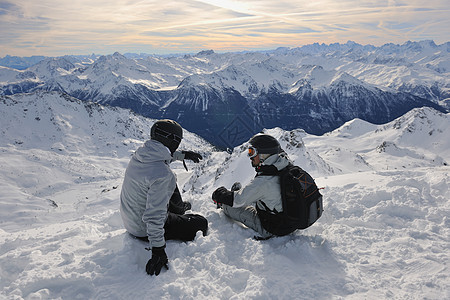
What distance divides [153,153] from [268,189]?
2.58 meters

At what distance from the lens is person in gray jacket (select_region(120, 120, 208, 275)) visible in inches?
191

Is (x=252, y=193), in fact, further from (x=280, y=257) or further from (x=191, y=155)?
(x=191, y=155)

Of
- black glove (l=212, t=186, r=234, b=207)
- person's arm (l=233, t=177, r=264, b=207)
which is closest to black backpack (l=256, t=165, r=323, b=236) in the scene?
person's arm (l=233, t=177, r=264, b=207)

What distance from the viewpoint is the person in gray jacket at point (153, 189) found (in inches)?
→ 191

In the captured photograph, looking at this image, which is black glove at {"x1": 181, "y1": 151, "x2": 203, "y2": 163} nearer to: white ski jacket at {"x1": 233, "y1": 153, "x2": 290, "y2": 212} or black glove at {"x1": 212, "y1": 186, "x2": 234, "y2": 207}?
black glove at {"x1": 212, "y1": 186, "x2": 234, "y2": 207}

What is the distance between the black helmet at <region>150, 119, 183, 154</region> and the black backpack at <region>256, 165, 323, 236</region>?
Result: 2.10 m

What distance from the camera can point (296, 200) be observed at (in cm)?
553

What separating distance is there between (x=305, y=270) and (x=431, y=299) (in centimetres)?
199

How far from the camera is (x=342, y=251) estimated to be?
5.64 meters

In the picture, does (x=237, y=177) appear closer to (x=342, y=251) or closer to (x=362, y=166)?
(x=342, y=251)

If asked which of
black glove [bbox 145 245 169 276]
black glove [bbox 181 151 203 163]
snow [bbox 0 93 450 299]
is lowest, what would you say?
snow [bbox 0 93 450 299]

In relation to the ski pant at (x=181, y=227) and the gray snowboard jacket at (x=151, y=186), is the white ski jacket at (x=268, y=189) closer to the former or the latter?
the ski pant at (x=181, y=227)

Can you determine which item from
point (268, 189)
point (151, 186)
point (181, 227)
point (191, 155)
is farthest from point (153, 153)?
point (268, 189)

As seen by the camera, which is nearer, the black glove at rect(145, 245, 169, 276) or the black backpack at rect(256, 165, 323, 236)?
the black glove at rect(145, 245, 169, 276)
